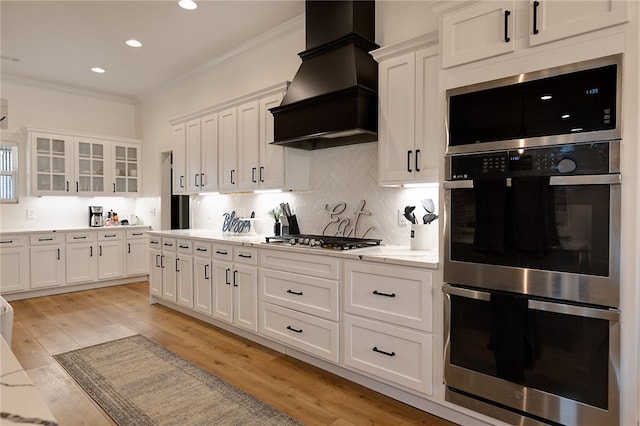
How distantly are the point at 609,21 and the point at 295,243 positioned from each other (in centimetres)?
242

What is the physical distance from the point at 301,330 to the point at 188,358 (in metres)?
1.01

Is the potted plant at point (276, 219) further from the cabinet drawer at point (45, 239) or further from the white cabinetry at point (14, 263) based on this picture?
the white cabinetry at point (14, 263)

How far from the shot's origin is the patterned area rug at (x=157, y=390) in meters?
2.31

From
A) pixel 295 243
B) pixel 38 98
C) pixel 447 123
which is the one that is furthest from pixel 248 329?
pixel 38 98

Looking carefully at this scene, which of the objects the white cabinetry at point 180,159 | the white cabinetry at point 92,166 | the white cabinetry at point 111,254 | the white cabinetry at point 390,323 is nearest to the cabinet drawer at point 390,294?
the white cabinetry at point 390,323

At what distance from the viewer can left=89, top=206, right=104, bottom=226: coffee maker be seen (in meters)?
6.13

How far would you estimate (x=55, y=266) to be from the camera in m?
5.39

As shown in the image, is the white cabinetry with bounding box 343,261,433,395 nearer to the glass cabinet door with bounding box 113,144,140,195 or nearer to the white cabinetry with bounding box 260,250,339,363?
the white cabinetry with bounding box 260,250,339,363

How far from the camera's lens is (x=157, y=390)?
2639 millimetres

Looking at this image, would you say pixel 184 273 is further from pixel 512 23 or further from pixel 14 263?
pixel 512 23

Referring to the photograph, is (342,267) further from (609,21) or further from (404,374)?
(609,21)

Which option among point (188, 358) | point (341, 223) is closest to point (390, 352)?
point (341, 223)

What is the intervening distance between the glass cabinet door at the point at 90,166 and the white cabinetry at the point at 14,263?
3.70 feet

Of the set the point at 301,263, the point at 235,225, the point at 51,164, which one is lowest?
the point at 301,263
